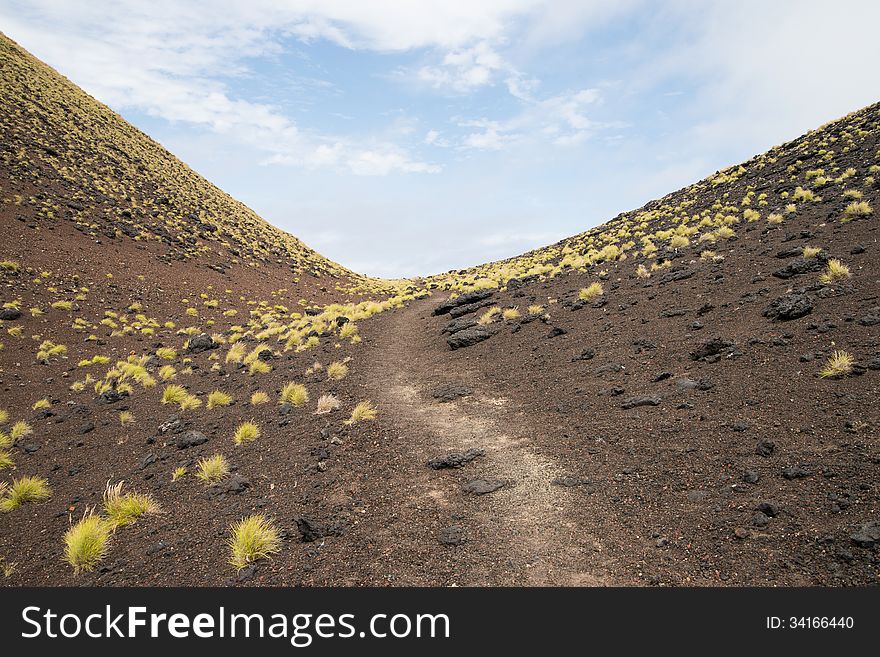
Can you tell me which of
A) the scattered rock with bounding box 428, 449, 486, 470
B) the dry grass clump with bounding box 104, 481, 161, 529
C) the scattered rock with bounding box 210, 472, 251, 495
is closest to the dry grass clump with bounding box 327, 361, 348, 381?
the scattered rock with bounding box 210, 472, 251, 495

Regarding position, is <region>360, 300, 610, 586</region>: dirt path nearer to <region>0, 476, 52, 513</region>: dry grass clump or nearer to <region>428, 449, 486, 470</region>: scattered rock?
<region>428, 449, 486, 470</region>: scattered rock

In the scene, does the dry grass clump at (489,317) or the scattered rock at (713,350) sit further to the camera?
the dry grass clump at (489,317)

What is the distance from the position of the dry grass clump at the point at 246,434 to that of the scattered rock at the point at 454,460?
16.5 ft

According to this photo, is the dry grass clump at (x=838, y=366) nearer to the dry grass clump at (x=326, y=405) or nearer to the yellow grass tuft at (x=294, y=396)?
the dry grass clump at (x=326, y=405)

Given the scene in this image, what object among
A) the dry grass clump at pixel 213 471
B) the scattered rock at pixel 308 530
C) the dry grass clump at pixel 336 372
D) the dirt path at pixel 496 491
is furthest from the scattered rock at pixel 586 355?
the dry grass clump at pixel 213 471

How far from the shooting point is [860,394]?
21.8 ft

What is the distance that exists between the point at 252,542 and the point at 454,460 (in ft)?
12.3

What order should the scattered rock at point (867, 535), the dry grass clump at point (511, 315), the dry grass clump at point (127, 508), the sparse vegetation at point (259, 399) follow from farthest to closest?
the dry grass clump at point (511, 315) → the sparse vegetation at point (259, 399) → the dry grass clump at point (127, 508) → the scattered rock at point (867, 535)

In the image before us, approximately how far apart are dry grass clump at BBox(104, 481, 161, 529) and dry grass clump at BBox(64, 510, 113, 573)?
0.47 metres

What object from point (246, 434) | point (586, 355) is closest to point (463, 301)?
point (586, 355)

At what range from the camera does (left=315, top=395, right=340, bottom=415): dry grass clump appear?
37.6 ft

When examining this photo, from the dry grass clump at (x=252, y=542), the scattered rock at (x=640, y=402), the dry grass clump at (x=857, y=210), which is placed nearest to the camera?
the dry grass clump at (x=252, y=542)

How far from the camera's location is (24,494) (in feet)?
29.0

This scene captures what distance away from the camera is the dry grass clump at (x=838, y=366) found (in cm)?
725
